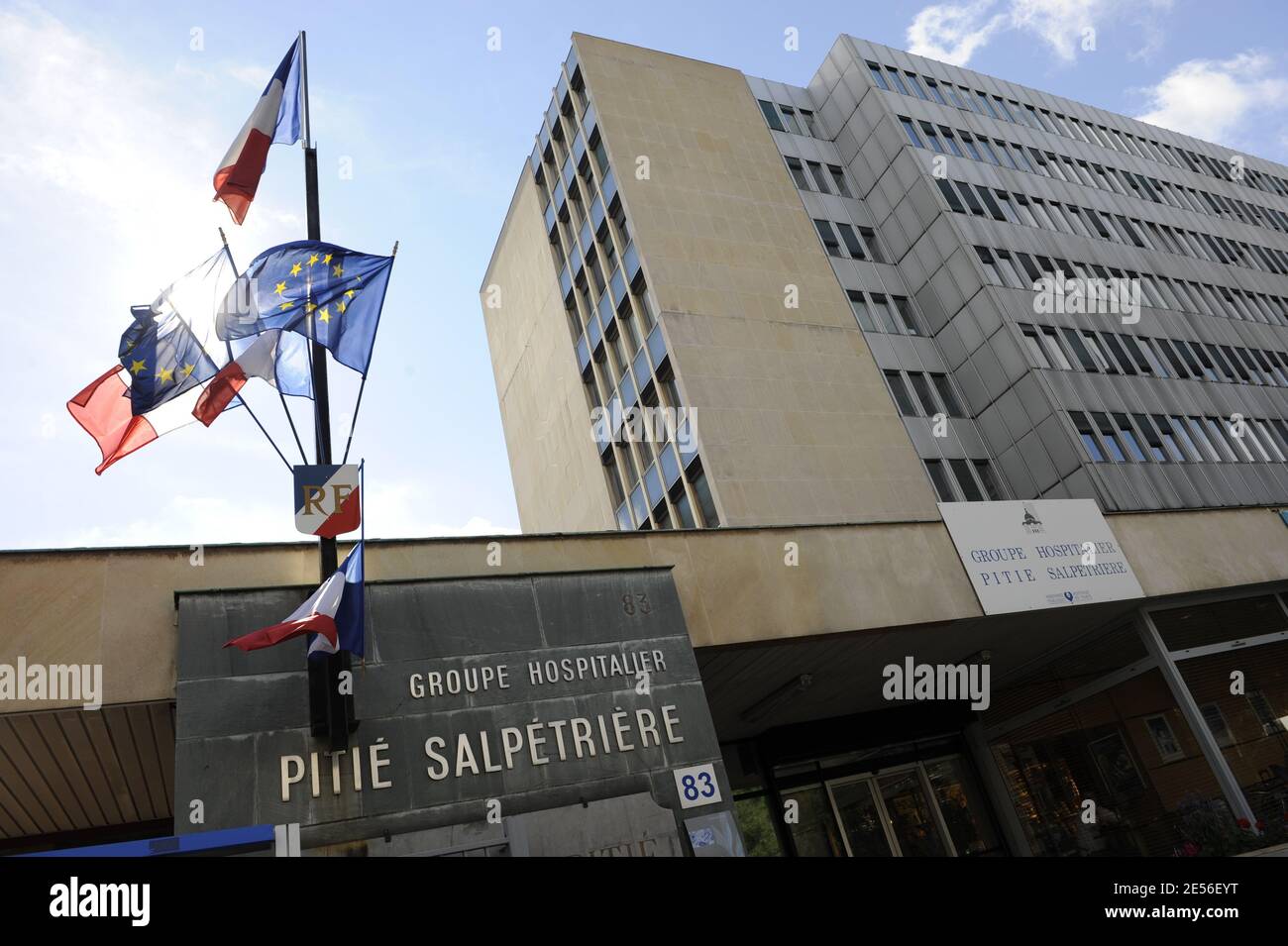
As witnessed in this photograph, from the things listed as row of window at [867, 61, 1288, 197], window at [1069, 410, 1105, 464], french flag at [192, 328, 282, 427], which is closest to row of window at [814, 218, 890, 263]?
row of window at [867, 61, 1288, 197]

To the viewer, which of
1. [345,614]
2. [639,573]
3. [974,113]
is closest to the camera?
[345,614]

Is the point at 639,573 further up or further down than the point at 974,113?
further down

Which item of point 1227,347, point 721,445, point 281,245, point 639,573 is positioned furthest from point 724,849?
point 1227,347

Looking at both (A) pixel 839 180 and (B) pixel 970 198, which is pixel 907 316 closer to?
(B) pixel 970 198

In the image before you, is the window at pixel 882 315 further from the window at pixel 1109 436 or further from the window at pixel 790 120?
the window at pixel 790 120

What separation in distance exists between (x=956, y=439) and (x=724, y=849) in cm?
2509

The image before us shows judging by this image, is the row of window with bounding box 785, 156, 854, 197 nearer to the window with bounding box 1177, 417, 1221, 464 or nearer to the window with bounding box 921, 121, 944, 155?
the window with bounding box 921, 121, 944, 155

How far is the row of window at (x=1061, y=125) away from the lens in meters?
44.2

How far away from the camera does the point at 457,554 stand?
580 inches

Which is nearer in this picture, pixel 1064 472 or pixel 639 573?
pixel 639 573

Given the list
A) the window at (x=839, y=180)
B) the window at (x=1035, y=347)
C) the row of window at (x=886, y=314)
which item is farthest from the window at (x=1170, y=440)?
the window at (x=839, y=180)
